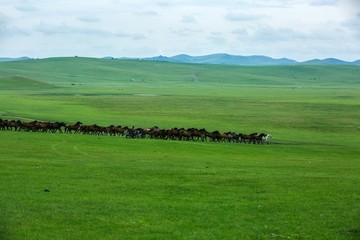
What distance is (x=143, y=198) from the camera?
50.9ft

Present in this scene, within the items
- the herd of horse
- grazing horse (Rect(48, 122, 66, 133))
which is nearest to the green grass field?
the herd of horse

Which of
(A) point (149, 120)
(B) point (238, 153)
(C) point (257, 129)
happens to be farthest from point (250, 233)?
(A) point (149, 120)

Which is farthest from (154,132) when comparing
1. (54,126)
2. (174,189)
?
(174,189)

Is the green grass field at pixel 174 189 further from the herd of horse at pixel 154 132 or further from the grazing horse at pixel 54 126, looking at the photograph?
the grazing horse at pixel 54 126

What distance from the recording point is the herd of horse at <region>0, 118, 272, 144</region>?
3822cm

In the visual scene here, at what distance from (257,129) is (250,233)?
3787 centimetres

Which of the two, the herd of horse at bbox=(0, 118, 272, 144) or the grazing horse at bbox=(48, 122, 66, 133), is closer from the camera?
the herd of horse at bbox=(0, 118, 272, 144)

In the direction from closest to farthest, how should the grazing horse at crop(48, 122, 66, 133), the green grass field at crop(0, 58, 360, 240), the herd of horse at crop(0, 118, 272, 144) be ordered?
the green grass field at crop(0, 58, 360, 240) < the herd of horse at crop(0, 118, 272, 144) < the grazing horse at crop(48, 122, 66, 133)

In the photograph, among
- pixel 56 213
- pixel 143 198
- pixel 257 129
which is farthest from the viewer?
pixel 257 129

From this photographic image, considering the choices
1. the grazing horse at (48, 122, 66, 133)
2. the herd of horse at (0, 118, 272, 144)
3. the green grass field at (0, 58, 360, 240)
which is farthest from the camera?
the grazing horse at (48, 122, 66, 133)

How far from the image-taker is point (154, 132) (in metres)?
38.2

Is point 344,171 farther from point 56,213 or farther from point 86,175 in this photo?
point 56,213

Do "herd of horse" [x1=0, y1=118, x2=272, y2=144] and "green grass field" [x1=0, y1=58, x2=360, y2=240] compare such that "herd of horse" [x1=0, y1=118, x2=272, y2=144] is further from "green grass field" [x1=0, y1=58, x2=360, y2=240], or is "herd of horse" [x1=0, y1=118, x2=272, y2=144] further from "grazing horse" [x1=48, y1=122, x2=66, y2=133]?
"green grass field" [x1=0, y1=58, x2=360, y2=240]

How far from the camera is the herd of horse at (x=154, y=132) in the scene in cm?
3822
